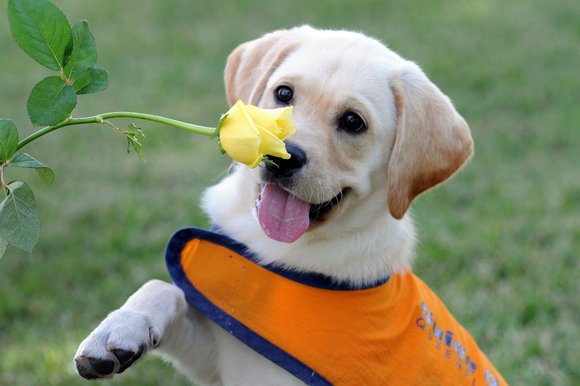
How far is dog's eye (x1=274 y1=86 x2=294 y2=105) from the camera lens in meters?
2.88

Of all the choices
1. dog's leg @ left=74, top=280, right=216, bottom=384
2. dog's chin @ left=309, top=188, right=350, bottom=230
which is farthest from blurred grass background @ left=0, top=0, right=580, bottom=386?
dog's chin @ left=309, top=188, right=350, bottom=230

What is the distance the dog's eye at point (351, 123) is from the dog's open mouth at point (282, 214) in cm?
33

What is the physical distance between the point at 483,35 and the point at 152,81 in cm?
425

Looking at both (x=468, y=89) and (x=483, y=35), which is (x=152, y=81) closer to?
(x=468, y=89)

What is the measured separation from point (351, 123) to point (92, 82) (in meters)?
1.21

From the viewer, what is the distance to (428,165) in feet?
9.41

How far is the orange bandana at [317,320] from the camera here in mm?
2678

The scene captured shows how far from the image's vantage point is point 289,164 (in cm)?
254

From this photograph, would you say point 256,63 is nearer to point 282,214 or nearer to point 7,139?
point 282,214

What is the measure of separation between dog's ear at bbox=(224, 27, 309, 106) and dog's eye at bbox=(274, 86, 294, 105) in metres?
0.16

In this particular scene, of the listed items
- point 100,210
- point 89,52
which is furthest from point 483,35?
point 89,52

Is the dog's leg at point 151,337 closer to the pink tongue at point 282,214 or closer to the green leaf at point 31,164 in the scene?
the pink tongue at point 282,214

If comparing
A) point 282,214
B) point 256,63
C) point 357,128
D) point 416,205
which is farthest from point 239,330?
point 416,205

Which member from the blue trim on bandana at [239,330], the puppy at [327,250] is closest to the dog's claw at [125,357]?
the puppy at [327,250]
